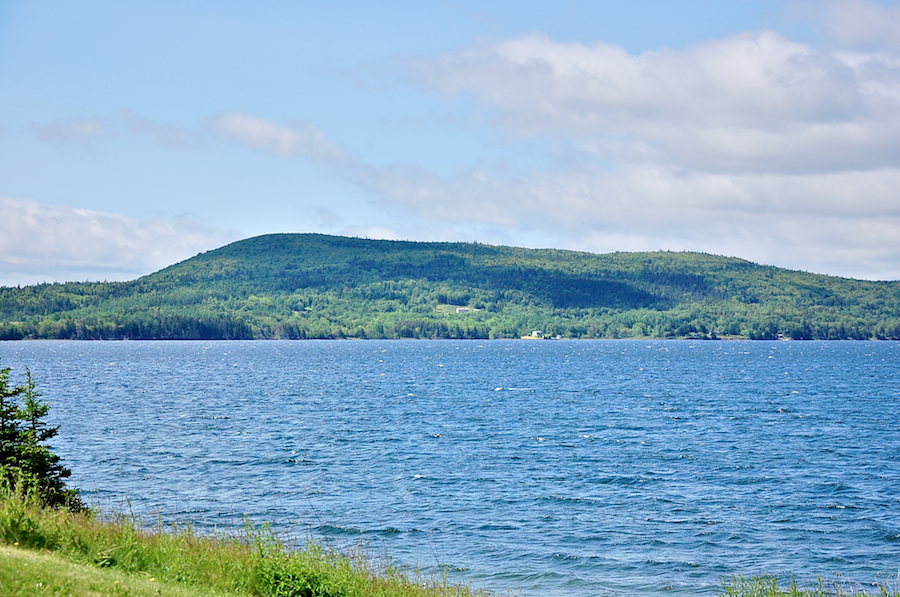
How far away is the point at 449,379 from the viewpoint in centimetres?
11131

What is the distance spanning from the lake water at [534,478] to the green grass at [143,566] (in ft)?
26.9

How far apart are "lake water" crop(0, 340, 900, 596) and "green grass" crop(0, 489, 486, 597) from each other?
8184 mm

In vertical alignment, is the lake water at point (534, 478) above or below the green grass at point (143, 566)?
below

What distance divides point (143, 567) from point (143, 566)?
3cm

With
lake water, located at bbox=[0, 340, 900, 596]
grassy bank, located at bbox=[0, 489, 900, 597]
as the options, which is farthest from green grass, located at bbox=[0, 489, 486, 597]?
lake water, located at bbox=[0, 340, 900, 596]

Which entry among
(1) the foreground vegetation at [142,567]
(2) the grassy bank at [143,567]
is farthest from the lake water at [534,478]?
(2) the grassy bank at [143,567]

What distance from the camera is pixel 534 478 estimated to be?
38.1m

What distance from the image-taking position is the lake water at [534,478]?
26031 mm

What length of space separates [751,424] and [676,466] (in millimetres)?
21804

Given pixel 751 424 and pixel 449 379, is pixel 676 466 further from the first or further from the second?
pixel 449 379

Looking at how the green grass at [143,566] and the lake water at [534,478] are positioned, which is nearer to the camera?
the green grass at [143,566]

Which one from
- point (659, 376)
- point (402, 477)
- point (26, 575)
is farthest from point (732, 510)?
point (659, 376)

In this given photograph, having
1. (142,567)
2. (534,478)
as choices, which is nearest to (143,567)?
(142,567)

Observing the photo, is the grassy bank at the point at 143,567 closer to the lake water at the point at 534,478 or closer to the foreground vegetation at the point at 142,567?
the foreground vegetation at the point at 142,567
